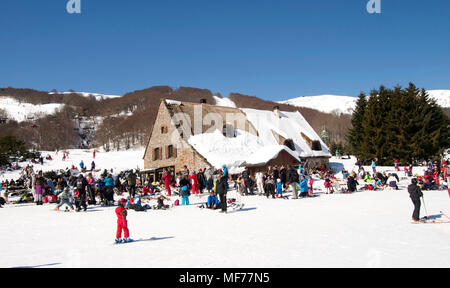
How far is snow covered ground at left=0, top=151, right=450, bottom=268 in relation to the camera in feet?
20.7

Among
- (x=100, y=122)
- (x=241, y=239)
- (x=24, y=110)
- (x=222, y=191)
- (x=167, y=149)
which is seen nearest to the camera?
(x=241, y=239)

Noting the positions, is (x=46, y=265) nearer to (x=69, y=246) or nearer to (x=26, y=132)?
(x=69, y=246)

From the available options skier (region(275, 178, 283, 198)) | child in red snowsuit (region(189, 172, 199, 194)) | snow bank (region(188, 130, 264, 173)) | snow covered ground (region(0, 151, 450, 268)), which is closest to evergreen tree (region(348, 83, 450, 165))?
snow bank (region(188, 130, 264, 173))

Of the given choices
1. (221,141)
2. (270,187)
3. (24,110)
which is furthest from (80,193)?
(24,110)

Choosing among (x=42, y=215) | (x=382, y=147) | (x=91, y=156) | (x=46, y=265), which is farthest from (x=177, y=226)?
(x=91, y=156)

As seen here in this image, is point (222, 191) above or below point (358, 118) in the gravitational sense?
below

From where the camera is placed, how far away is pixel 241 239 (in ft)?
26.9

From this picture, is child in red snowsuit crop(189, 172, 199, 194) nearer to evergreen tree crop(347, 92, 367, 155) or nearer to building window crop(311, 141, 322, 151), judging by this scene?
building window crop(311, 141, 322, 151)

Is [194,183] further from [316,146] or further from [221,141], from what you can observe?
[316,146]

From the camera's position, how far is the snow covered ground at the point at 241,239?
249 inches

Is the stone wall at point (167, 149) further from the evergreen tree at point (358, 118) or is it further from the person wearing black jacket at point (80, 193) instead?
the evergreen tree at point (358, 118)

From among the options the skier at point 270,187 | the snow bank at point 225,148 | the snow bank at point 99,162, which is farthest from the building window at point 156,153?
the skier at point 270,187

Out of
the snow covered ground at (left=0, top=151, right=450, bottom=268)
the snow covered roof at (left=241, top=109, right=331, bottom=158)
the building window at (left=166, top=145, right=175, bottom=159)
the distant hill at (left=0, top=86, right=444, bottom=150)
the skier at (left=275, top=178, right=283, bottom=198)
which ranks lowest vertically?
the snow covered ground at (left=0, top=151, right=450, bottom=268)

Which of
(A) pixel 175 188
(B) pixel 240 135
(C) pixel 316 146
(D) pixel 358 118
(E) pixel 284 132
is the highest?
(D) pixel 358 118
